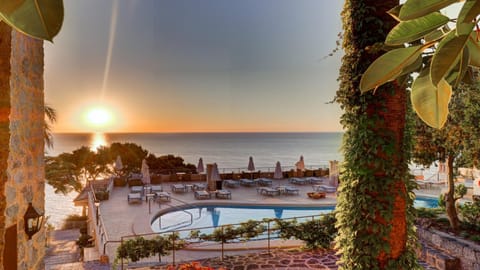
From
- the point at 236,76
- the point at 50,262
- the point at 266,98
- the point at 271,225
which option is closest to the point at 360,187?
the point at 271,225

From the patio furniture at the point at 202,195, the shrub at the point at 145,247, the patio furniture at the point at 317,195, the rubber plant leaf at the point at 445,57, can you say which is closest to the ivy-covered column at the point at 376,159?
the rubber plant leaf at the point at 445,57

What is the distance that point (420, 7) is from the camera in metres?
0.56

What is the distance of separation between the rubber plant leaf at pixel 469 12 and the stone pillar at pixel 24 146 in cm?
245

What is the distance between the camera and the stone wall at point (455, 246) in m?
5.46

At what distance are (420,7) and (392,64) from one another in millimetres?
143

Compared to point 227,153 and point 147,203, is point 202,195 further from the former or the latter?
point 227,153

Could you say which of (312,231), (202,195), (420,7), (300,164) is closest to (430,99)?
(420,7)

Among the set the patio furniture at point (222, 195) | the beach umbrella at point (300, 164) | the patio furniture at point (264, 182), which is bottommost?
the patio furniture at point (222, 195)

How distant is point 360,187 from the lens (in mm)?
3420

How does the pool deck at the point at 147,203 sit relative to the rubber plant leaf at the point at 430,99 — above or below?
below

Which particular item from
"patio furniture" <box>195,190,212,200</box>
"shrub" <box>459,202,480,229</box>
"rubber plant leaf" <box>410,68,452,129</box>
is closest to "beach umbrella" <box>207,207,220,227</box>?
"patio furniture" <box>195,190,212,200</box>

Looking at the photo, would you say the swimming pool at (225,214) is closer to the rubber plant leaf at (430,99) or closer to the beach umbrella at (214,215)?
the beach umbrella at (214,215)

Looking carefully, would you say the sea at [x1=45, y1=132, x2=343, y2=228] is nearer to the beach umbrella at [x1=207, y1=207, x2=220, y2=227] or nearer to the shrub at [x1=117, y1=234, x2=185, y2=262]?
the shrub at [x1=117, y1=234, x2=185, y2=262]

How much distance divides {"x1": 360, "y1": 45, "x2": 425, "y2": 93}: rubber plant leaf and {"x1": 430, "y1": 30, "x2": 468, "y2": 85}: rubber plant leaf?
0.10m
